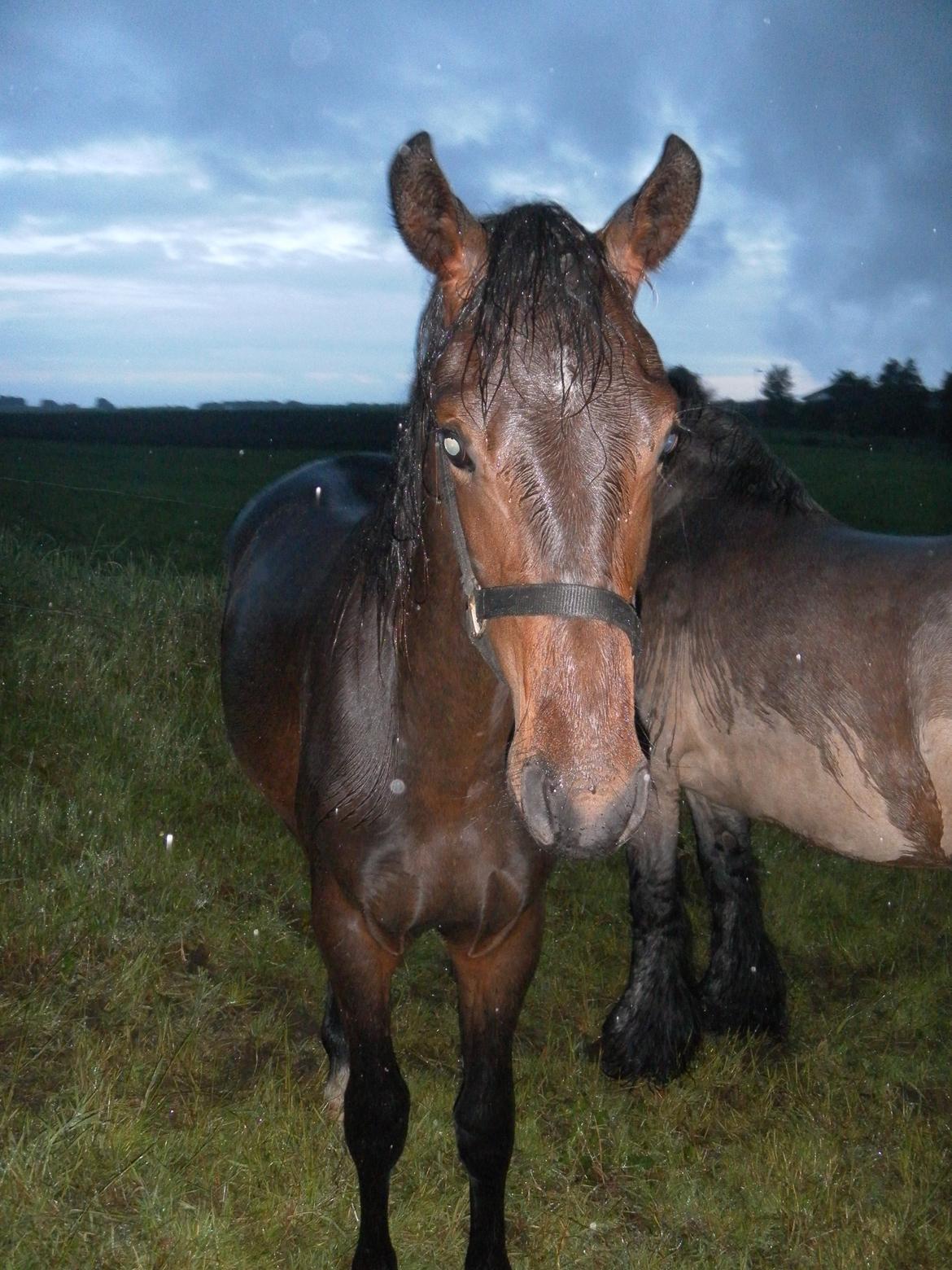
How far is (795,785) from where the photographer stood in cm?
303

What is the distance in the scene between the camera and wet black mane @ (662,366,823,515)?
3463 mm

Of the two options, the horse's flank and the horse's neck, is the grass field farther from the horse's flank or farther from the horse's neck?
the horse's neck

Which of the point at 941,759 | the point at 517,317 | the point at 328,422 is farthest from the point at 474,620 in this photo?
the point at 328,422

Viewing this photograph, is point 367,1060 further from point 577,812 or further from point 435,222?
point 435,222

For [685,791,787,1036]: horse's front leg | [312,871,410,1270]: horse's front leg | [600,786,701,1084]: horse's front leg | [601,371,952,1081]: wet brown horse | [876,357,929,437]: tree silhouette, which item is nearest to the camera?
[312,871,410,1270]: horse's front leg

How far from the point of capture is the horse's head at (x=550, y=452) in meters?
1.45

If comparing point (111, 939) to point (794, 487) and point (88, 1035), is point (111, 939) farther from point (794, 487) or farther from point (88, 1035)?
point (794, 487)

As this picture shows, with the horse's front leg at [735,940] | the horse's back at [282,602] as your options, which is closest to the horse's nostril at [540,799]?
the horse's back at [282,602]

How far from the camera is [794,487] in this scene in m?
3.43

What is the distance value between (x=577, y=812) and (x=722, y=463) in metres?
2.46

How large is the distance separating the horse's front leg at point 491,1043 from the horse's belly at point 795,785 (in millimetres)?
1097

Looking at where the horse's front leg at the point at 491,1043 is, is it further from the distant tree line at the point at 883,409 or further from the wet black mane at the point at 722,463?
the distant tree line at the point at 883,409

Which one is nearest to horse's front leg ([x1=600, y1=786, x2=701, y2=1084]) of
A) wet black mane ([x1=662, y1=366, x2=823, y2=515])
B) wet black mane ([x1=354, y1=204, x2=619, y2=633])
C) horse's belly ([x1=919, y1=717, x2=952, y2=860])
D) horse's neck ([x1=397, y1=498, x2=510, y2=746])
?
horse's belly ([x1=919, y1=717, x2=952, y2=860])

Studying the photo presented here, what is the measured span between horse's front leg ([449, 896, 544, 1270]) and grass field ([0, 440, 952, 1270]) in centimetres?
47
